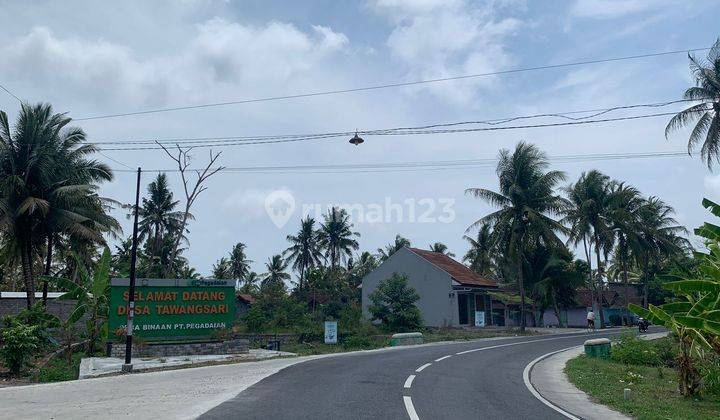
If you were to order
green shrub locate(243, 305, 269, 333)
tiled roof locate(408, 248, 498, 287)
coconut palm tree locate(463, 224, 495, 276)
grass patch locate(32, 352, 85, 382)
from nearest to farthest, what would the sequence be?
grass patch locate(32, 352, 85, 382)
green shrub locate(243, 305, 269, 333)
tiled roof locate(408, 248, 498, 287)
coconut palm tree locate(463, 224, 495, 276)

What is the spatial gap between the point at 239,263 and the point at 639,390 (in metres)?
73.9

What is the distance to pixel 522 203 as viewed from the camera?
43.8 m

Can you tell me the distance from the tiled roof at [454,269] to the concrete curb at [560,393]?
26.0 m

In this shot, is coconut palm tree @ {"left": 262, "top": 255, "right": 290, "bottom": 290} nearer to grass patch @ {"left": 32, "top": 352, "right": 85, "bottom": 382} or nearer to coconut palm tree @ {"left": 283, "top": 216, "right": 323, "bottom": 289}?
coconut palm tree @ {"left": 283, "top": 216, "right": 323, "bottom": 289}

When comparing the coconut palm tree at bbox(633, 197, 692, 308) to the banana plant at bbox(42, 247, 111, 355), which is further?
the coconut palm tree at bbox(633, 197, 692, 308)

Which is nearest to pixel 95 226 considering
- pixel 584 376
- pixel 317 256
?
pixel 584 376

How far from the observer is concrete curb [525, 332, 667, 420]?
443 inches

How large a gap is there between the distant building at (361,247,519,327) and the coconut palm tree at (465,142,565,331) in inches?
200

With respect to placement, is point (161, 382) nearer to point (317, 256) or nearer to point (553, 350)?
point (553, 350)

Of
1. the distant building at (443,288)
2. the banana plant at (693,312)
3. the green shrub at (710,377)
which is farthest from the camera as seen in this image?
the distant building at (443,288)

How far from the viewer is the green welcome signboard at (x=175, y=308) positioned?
948 inches

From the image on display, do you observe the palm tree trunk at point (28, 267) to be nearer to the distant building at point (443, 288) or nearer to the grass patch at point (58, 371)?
the grass patch at point (58, 371)

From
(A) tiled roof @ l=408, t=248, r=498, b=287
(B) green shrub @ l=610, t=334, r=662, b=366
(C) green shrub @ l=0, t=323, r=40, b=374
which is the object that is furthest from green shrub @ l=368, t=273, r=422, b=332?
(C) green shrub @ l=0, t=323, r=40, b=374

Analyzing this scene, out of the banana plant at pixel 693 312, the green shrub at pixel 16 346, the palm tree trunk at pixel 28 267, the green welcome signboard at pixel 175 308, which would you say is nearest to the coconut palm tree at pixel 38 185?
the palm tree trunk at pixel 28 267
